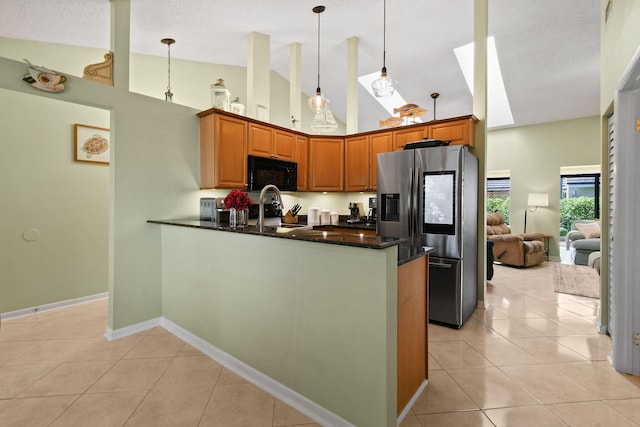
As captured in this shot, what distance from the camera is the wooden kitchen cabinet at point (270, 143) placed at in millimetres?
3689

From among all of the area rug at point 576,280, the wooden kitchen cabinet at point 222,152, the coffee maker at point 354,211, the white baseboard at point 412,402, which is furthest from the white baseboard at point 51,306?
the area rug at point 576,280

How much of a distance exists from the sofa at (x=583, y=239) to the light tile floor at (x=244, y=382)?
363 centimetres

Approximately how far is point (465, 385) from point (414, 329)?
2.02 feet

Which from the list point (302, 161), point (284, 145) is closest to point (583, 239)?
point (302, 161)

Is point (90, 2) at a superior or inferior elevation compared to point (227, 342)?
superior

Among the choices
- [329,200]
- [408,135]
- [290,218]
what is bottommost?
[290,218]

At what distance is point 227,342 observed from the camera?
232cm

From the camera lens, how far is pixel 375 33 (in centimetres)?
419

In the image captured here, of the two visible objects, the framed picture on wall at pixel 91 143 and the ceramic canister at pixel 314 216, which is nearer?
the framed picture on wall at pixel 91 143

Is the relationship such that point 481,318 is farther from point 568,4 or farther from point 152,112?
point 152,112

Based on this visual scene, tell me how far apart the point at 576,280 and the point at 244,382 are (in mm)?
5284

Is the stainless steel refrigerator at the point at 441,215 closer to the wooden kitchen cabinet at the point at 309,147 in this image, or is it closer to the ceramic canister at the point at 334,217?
the wooden kitchen cabinet at the point at 309,147

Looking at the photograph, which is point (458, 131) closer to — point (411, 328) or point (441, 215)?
point (441, 215)

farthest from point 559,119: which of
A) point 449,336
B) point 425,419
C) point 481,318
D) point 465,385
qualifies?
point 425,419
